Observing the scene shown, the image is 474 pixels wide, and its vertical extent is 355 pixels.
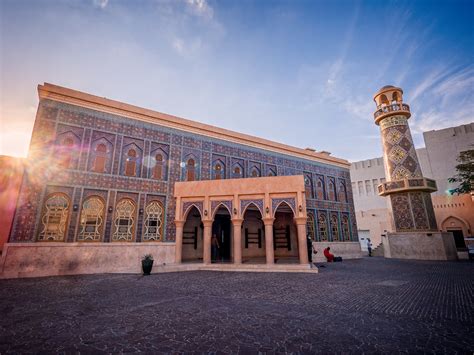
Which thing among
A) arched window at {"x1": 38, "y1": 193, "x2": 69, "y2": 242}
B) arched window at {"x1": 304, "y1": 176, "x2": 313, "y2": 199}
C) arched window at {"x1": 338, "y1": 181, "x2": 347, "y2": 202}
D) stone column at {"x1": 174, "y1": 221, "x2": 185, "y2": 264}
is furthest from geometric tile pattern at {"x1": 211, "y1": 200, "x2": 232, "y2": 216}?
arched window at {"x1": 338, "y1": 181, "x2": 347, "y2": 202}

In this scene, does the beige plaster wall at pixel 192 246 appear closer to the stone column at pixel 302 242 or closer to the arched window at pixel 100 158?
the arched window at pixel 100 158

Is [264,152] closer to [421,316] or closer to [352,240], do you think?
[352,240]

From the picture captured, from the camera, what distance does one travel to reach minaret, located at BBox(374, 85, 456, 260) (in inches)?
717

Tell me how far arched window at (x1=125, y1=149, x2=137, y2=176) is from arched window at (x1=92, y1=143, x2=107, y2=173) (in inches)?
45.9

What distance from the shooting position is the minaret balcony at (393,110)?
66.7 feet

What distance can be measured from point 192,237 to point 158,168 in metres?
5.09

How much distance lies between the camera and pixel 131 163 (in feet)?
45.1

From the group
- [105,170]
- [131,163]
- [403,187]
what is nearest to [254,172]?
[131,163]

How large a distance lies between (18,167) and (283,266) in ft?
46.5

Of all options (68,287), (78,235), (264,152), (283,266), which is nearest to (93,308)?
(68,287)

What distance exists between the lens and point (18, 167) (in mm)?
11773

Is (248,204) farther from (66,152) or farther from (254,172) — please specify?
(66,152)

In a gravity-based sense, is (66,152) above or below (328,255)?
above

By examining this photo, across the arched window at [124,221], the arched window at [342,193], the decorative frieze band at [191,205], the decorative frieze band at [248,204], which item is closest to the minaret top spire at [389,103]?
the arched window at [342,193]
